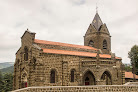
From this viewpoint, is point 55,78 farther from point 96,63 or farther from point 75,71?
point 96,63

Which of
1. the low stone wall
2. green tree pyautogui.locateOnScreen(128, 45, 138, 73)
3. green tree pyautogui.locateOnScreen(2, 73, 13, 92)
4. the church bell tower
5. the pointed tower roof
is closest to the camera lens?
the low stone wall

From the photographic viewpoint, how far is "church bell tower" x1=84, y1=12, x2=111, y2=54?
117 feet

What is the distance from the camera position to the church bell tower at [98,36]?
35812 millimetres

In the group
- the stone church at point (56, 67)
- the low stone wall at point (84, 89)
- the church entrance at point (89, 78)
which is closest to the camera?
the low stone wall at point (84, 89)

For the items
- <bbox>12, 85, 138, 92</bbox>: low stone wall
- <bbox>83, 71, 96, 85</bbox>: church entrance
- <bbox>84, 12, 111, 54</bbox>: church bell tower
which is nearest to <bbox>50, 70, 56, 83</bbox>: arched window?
<bbox>83, 71, 96, 85</bbox>: church entrance

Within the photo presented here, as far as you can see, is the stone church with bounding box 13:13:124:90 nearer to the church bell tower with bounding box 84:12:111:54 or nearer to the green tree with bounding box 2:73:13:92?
the church bell tower with bounding box 84:12:111:54

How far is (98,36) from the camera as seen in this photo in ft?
117

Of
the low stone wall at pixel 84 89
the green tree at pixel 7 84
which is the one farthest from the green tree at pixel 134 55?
the green tree at pixel 7 84

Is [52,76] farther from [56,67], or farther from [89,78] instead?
[89,78]

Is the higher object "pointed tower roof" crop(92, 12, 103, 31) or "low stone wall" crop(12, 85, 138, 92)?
"pointed tower roof" crop(92, 12, 103, 31)

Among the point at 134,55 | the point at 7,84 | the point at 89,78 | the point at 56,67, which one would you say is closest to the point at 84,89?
the point at 56,67

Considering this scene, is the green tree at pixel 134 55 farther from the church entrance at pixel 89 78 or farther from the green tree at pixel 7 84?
the green tree at pixel 7 84

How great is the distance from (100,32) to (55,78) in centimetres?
1824

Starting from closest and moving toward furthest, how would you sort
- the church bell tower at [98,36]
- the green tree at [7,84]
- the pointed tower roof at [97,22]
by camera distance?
the church bell tower at [98,36], the pointed tower roof at [97,22], the green tree at [7,84]
